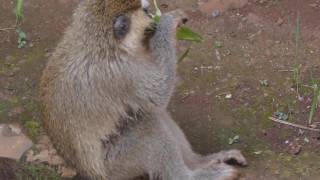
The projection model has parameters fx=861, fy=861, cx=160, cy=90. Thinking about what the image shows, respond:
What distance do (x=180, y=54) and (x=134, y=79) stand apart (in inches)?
61.5

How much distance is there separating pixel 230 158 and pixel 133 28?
1.17 meters

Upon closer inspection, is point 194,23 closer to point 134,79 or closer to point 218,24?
point 218,24

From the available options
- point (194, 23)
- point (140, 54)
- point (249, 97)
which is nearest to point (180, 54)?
point (194, 23)

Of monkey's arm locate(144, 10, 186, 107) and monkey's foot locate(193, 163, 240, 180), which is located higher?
monkey's arm locate(144, 10, 186, 107)

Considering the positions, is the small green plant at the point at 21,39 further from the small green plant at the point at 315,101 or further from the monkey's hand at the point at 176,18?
the small green plant at the point at 315,101

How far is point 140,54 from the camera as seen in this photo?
5289 mm

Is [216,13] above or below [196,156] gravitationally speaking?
above

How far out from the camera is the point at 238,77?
21.0 feet

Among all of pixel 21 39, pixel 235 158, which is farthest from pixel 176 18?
pixel 21 39

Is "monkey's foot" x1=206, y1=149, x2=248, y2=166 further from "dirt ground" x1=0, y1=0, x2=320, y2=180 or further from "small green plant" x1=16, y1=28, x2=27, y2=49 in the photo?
"small green plant" x1=16, y1=28, x2=27, y2=49

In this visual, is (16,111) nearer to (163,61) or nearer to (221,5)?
(163,61)

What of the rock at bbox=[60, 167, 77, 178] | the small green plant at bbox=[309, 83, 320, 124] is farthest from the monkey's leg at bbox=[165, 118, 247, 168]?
the rock at bbox=[60, 167, 77, 178]

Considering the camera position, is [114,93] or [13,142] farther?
[13,142]

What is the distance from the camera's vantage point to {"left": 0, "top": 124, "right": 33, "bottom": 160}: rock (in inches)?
239
